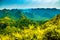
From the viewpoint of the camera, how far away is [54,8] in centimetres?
562

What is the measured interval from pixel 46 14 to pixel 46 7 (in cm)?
14

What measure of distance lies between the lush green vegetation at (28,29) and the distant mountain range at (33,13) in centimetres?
7

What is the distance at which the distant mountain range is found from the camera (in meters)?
5.59

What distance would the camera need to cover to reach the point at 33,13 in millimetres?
5629

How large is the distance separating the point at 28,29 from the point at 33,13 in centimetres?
35

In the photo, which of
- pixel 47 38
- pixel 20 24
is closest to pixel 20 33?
pixel 20 24

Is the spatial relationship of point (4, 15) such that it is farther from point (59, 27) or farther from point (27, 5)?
point (59, 27)

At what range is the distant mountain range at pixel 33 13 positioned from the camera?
559cm

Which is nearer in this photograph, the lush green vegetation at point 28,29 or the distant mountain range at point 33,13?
the lush green vegetation at point 28,29

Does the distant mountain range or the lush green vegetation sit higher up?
the distant mountain range

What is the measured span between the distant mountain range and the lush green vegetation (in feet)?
0.24

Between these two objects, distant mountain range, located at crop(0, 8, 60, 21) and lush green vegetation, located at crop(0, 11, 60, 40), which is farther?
distant mountain range, located at crop(0, 8, 60, 21)

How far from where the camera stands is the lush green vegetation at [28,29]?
17.5 ft

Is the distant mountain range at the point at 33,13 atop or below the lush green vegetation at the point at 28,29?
atop
